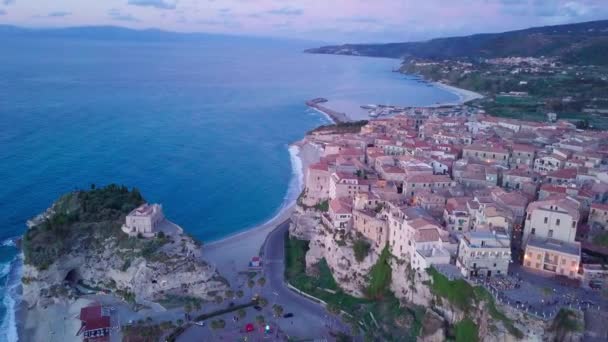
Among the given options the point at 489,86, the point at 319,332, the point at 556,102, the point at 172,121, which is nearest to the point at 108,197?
the point at 319,332

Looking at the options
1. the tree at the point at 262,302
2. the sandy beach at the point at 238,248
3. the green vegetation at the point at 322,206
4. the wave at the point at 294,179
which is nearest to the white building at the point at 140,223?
the sandy beach at the point at 238,248

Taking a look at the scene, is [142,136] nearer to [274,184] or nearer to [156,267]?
[274,184]

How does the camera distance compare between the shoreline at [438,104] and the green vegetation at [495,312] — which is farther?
the shoreline at [438,104]

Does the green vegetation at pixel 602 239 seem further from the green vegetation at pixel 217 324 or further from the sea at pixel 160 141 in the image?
the sea at pixel 160 141

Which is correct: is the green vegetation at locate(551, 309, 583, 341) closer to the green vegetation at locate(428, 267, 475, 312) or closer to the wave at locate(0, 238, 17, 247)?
the green vegetation at locate(428, 267, 475, 312)

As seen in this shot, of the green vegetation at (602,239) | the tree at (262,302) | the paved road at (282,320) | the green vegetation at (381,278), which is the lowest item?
the paved road at (282,320)

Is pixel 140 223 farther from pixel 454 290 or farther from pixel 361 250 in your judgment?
pixel 454 290

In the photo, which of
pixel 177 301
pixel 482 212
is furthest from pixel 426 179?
pixel 177 301

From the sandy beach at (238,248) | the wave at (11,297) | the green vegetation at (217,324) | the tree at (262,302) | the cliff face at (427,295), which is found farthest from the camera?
the sandy beach at (238,248)
